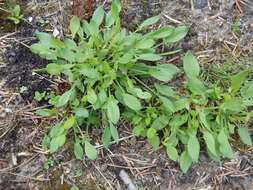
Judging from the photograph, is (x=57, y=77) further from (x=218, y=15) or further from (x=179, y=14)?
(x=218, y=15)

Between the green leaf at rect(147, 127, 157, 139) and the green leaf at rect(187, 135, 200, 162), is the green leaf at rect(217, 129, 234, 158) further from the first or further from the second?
the green leaf at rect(147, 127, 157, 139)

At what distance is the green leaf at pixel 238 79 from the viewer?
2.74 m

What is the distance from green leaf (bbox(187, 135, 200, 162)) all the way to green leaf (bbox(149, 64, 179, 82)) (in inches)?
15.0

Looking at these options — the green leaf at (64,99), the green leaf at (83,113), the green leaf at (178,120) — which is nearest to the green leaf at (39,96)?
the green leaf at (64,99)

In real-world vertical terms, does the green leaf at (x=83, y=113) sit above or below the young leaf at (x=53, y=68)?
below

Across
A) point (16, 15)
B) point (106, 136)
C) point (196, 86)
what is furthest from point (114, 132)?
point (16, 15)

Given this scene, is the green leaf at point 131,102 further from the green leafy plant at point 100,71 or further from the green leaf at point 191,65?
the green leaf at point 191,65

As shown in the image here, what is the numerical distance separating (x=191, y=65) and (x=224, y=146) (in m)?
0.52

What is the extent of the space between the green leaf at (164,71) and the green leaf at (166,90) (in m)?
0.07

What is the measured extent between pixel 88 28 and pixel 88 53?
0.17 metres

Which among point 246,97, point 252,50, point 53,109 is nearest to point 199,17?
point 252,50

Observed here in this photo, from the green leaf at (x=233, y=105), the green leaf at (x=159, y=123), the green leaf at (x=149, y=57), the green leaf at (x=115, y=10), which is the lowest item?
the green leaf at (x=159, y=123)

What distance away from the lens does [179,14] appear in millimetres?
2990

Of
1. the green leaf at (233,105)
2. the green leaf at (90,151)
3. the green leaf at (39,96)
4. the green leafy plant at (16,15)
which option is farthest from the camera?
the green leafy plant at (16,15)
